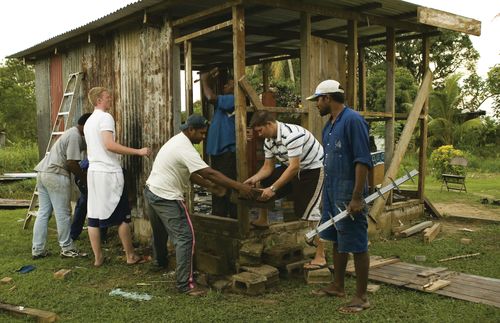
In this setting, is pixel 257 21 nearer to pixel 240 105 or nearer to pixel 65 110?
pixel 240 105

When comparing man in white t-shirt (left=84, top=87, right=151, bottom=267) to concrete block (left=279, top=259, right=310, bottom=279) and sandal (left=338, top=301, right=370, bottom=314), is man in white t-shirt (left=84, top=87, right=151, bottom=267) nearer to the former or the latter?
concrete block (left=279, top=259, right=310, bottom=279)

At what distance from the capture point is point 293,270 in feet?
18.9

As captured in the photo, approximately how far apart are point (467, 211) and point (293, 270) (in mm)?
6144

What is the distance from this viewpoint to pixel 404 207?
869cm

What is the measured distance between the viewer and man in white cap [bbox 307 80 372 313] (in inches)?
171

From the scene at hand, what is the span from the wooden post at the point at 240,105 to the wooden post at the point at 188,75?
0.88 meters

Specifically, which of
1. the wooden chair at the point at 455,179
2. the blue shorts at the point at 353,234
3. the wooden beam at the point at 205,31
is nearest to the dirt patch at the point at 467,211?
the wooden chair at the point at 455,179

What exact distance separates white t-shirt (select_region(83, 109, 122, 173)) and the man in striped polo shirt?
196 centimetres

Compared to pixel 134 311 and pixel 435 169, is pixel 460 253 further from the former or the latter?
pixel 435 169

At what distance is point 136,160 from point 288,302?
3.83 meters

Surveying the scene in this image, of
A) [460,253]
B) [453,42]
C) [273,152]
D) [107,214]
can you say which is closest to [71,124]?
[107,214]

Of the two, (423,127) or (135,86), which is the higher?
(135,86)

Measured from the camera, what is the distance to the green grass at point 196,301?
4.52 metres

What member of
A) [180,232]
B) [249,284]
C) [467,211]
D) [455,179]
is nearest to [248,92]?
[180,232]
